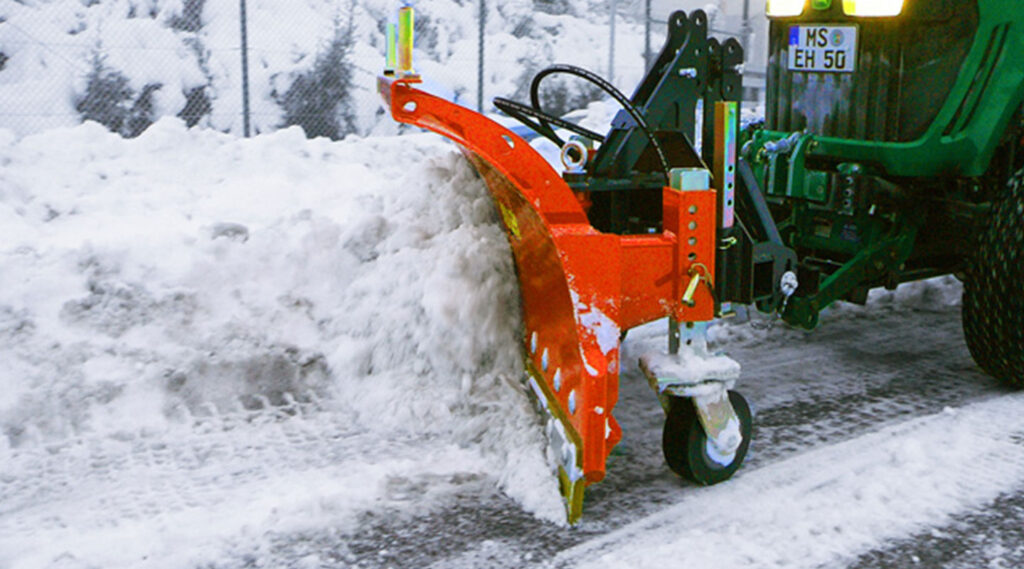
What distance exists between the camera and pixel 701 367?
3336 millimetres

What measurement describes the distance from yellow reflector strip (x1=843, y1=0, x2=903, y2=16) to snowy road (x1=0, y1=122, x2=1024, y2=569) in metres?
1.52

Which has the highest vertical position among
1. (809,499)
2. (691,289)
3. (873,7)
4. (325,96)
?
(873,7)

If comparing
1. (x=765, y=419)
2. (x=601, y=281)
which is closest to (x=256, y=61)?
(x=765, y=419)

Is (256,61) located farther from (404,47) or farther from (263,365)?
(404,47)

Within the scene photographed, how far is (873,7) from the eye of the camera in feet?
14.1

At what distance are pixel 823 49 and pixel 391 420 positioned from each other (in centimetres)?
241

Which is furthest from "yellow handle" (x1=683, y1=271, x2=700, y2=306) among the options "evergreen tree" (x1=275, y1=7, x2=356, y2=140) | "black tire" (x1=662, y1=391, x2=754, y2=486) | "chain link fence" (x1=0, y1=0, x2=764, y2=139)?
"evergreen tree" (x1=275, y1=7, x2=356, y2=140)

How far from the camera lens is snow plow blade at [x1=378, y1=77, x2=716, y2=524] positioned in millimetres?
3109

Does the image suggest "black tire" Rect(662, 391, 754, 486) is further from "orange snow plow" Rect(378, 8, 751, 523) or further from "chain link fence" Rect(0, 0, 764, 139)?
"chain link fence" Rect(0, 0, 764, 139)

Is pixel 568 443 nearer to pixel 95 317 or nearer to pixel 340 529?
pixel 340 529

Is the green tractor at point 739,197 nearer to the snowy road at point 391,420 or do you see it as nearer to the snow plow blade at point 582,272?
the snow plow blade at point 582,272

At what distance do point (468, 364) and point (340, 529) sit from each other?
0.88 meters

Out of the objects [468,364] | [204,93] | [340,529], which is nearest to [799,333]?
[468,364]

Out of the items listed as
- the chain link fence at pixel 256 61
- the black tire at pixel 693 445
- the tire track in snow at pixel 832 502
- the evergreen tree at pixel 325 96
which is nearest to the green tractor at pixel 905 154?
the tire track in snow at pixel 832 502
